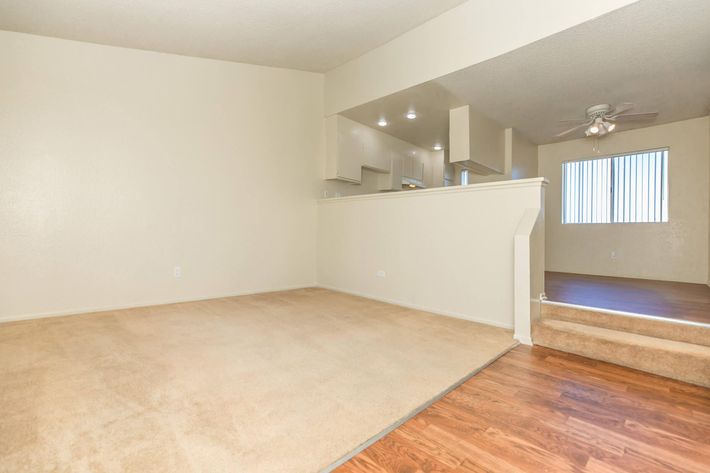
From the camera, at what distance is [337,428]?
1.52m

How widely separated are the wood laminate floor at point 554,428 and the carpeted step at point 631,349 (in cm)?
8

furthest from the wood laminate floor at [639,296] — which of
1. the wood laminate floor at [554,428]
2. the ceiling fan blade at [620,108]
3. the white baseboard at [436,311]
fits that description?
the ceiling fan blade at [620,108]

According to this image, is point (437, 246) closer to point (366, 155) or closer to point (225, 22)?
point (366, 155)

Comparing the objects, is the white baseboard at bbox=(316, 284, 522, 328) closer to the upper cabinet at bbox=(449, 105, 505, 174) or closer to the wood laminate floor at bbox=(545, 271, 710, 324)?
the wood laminate floor at bbox=(545, 271, 710, 324)

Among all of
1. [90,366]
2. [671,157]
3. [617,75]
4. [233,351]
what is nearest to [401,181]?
[617,75]

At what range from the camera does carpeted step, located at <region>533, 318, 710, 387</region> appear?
2082 millimetres

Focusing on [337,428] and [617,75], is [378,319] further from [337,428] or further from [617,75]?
[617,75]

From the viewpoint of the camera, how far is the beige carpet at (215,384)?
4.40 ft

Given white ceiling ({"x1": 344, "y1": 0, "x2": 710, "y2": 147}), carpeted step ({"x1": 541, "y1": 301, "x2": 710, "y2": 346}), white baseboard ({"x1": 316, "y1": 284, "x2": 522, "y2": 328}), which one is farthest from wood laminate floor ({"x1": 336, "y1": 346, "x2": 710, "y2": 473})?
white ceiling ({"x1": 344, "y1": 0, "x2": 710, "y2": 147})

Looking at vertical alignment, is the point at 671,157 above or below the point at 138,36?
below

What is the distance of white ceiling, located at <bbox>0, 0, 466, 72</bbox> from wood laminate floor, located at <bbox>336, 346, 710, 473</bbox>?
364cm

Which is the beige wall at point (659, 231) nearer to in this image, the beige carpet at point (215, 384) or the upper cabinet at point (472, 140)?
the upper cabinet at point (472, 140)

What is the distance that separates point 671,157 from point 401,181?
4.35m

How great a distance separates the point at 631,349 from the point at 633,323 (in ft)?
1.56
